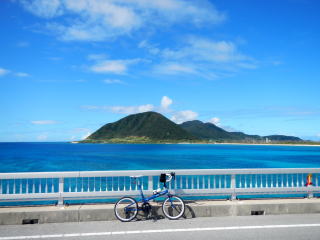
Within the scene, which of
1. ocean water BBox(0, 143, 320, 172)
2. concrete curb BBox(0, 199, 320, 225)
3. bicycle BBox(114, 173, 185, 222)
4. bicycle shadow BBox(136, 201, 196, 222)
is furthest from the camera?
ocean water BBox(0, 143, 320, 172)

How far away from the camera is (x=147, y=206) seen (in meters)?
8.22

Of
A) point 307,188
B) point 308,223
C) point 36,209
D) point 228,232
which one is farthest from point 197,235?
point 307,188

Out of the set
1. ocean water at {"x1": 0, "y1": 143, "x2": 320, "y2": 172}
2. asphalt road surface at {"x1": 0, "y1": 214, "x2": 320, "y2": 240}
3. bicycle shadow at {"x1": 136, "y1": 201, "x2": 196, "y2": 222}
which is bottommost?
ocean water at {"x1": 0, "y1": 143, "x2": 320, "y2": 172}

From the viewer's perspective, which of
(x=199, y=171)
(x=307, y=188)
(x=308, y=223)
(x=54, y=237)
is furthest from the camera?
(x=307, y=188)

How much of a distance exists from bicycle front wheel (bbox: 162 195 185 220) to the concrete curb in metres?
0.26

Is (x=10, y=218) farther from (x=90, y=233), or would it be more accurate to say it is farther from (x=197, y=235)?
(x=197, y=235)

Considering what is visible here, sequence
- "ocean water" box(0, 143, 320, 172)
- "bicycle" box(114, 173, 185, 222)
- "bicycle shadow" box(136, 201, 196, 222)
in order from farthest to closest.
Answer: "ocean water" box(0, 143, 320, 172)
"bicycle shadow" box(136, 201, 196, 222)
"bicycle" box(114, 173, 185, 222)

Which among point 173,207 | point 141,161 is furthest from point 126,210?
point 141,161

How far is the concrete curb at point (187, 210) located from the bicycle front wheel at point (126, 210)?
0.25 m

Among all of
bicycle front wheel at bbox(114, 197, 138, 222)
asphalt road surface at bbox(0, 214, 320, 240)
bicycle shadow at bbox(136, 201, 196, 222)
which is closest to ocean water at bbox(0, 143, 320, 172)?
bicycle shadow at bbox(136, 201, 196, 222)

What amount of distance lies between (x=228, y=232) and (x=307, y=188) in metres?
4.29

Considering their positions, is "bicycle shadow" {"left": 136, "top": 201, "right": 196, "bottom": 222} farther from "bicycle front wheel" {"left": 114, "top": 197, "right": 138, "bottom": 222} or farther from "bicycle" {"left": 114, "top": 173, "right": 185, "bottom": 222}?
"bicycle front wheel" {"left": 114, "top": 197, "right": 138, "bottom": 222}

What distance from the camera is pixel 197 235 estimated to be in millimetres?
6797

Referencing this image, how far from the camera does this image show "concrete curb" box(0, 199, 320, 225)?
7961mm
